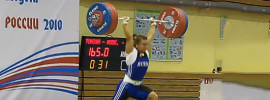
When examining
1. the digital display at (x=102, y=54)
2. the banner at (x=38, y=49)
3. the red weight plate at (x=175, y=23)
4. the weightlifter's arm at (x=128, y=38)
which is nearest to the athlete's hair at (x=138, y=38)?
the weightlifter's arm at (x=128, y=38)

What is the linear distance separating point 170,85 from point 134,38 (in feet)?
9.10

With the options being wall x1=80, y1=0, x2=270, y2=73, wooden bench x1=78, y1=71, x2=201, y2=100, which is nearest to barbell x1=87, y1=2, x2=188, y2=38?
wooden bench x1=78, y1=71, x2=201, y2=100

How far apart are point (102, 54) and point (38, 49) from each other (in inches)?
42.2

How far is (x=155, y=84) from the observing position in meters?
7.48

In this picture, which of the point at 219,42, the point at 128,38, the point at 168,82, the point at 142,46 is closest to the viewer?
the point at 128,38

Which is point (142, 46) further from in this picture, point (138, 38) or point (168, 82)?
point (168, 82)

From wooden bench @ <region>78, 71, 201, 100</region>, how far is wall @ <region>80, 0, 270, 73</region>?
0.29m

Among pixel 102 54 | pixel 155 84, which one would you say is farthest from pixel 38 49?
pixel 155 84

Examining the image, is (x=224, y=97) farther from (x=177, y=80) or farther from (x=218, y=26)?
(x=218, y=26)

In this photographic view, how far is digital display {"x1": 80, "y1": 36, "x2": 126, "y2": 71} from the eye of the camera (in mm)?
6559

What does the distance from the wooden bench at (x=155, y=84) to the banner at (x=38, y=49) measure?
0.79 meters

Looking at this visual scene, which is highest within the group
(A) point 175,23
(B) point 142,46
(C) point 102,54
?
(A) point 175,23

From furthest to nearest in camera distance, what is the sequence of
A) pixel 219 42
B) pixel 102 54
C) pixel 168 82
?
pixel 219 42, pixel 168 82, pixel 102 54

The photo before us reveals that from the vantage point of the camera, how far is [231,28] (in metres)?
8.48
